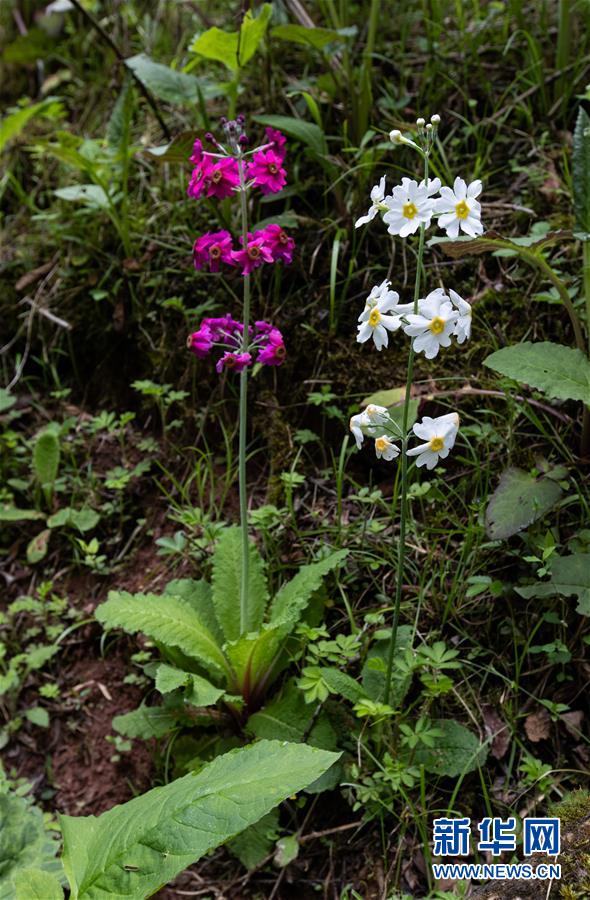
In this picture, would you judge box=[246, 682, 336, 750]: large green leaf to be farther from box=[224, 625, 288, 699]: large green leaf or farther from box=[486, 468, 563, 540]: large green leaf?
box=[486, 468, 563, 540]: large green leaf

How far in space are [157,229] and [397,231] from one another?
6.24 ft

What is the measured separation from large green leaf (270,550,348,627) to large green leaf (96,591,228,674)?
0.19 m

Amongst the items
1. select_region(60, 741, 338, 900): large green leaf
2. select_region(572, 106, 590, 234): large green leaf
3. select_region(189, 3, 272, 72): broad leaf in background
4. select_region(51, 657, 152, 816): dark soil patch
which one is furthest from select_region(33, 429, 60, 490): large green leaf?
select_region(572, 106, 590, 234): large green leaf

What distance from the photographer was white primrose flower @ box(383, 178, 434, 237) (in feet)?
5.36

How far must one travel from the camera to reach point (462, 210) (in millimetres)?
1647

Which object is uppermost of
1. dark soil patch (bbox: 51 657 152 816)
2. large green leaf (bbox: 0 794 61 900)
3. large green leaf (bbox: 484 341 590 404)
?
large green leaf (bbox: 484 341 590 404)

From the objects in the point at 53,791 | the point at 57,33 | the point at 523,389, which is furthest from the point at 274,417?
the point at 57,33

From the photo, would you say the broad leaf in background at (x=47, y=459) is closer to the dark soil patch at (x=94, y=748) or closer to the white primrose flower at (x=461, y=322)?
the dark soil patch at (x=94, y=748)

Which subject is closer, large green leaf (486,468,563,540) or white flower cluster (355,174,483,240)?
white flower cluster (355,174,483,240)

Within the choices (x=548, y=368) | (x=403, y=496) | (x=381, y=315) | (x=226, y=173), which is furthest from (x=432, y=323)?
(x=226, y=173)

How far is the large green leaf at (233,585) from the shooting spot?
2309 millimetres

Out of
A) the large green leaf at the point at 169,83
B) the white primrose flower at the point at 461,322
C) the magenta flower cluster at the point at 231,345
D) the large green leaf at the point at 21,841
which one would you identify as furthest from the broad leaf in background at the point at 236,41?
the large green leaf at the point at 21,841

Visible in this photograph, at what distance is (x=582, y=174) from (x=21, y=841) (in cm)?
224

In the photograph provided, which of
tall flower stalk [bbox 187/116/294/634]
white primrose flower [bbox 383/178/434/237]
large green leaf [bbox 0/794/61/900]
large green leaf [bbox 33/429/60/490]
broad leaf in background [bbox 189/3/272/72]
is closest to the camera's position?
white primrose flower [bbox 383/178/434/237]
